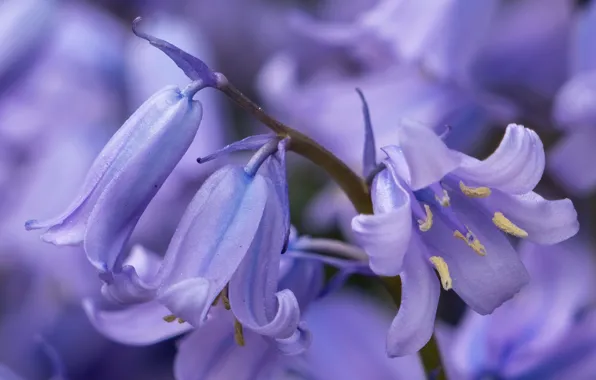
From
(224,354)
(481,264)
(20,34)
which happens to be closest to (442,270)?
(481,264)

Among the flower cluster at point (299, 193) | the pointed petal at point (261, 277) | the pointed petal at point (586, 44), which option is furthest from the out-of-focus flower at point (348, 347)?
the pointed petal at point (586, 44)

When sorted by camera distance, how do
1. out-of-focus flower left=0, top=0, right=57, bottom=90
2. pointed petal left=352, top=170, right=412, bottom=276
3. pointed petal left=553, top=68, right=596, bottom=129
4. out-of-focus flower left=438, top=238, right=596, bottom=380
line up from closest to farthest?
pointed petal left=352, top=170, right=412, bottom=276 < out-of-focus flower left=438, top=238, right=596, bottom=380 < pointed petal left=553, top=68, right=596, bottom=129 < out-of-focus flower left=0, top=0, right=57, bottom=90

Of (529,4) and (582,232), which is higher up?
(529,4)

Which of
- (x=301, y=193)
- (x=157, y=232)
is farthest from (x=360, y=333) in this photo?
(x=301, y=193)

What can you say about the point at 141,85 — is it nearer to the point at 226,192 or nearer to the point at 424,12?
the point at 424,12

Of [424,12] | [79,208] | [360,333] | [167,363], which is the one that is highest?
[79,208]

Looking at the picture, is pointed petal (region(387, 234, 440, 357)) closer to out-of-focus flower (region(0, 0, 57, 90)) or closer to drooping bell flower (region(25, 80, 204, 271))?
drooping bell flower (region(25, 80, 204, 271))

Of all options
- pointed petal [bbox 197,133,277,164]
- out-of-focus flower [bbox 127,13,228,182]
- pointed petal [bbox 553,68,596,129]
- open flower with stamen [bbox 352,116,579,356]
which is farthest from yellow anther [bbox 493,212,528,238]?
out-of-focus flower [bbox 127,13,228,182]
